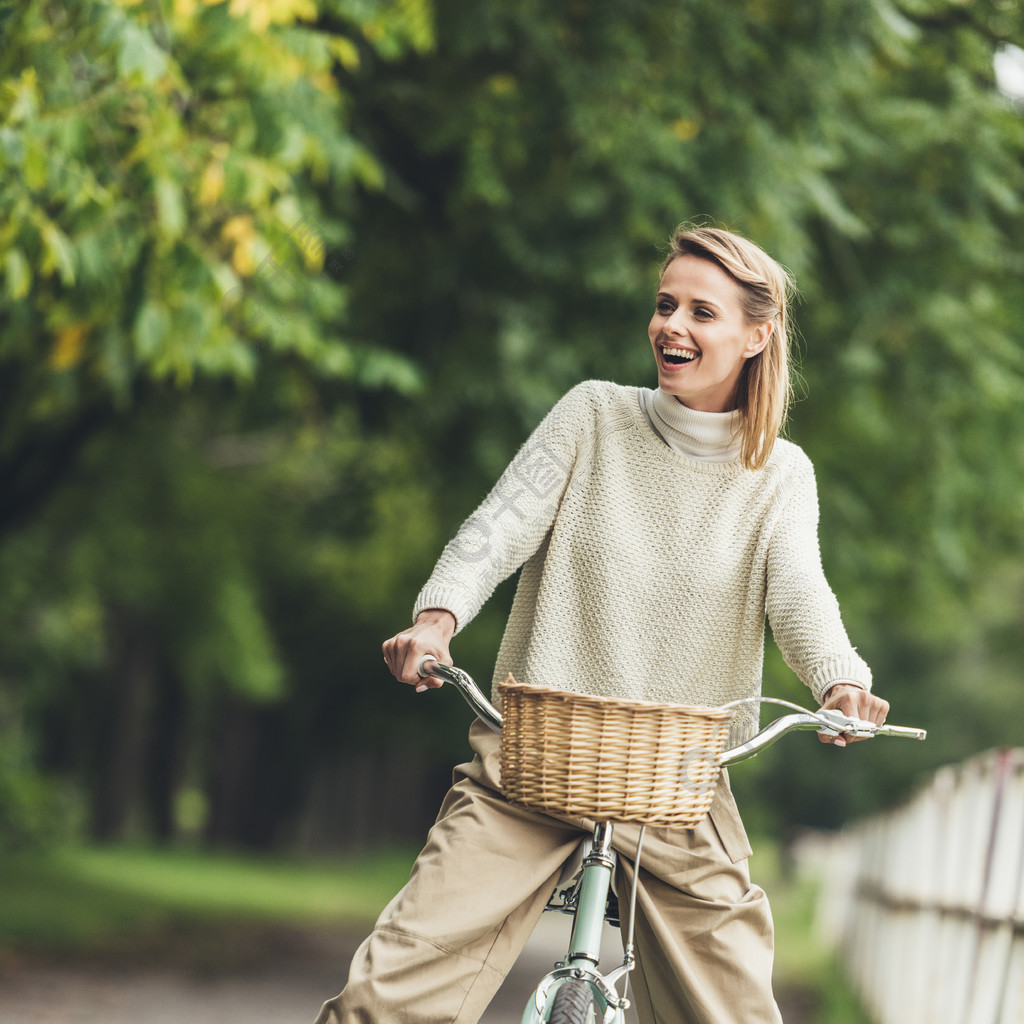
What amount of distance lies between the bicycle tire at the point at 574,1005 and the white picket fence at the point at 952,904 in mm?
2483

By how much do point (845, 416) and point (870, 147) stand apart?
2.64 m

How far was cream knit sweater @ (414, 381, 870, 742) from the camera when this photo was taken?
3.06 meters

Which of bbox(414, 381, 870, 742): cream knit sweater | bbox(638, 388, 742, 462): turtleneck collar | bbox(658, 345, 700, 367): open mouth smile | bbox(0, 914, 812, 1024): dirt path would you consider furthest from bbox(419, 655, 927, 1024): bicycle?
bbox(0, 914, 812, 1024): dirt path

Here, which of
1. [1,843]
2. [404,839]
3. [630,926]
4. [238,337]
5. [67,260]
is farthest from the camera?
[404,839]

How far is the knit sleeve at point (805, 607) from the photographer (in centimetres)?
287

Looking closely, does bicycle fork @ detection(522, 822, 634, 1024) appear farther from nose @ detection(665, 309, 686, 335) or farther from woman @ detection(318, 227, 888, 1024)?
nose @ detection(665, 309, 686, 335)

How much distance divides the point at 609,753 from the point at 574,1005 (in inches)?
19.1

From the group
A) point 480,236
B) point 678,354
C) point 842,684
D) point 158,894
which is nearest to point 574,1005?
point 842,684

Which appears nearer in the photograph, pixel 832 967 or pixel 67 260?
pixel 67 260

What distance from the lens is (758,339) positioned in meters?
3.16

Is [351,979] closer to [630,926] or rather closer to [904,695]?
[630,926]

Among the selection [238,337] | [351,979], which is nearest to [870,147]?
[238,337]

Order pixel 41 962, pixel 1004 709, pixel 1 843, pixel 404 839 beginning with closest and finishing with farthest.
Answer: pixel 41 962
pixel 1 843
pixel 404 839
pixel 1004 709

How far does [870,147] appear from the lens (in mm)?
8805
